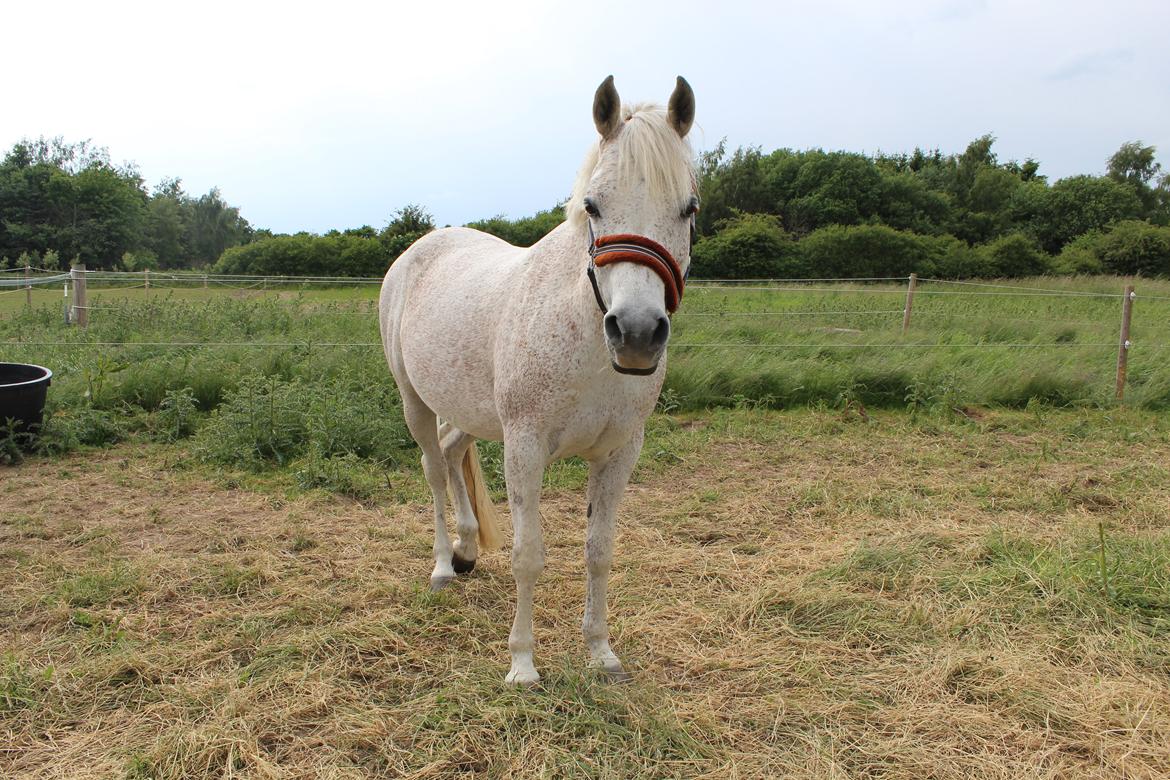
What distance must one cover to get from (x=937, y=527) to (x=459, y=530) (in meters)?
2.61

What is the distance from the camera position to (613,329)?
179 cm

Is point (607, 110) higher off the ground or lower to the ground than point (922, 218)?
lower

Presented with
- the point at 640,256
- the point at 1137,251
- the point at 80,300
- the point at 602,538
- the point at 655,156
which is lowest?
the point at 602,538

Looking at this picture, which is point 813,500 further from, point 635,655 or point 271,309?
point 271,309

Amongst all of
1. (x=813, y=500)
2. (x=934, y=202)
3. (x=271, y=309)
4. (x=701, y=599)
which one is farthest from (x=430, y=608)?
(x=934, y=202)

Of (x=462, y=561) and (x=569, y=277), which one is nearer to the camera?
(x=569, y=277)

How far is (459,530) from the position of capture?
3391 mm

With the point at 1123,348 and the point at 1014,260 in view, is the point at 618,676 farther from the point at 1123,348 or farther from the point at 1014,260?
the point at 1014,260

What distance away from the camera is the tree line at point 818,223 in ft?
72.9

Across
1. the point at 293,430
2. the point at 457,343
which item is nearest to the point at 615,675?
the point at 457,343

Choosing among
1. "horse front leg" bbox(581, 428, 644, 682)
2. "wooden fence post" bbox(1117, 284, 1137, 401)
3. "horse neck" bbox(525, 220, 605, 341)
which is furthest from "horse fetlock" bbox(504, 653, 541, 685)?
"wooden fence post" bbox(1117, 284, 1137, 401)

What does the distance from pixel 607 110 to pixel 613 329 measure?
27.6 inches

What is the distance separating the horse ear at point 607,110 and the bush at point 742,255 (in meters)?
21.1

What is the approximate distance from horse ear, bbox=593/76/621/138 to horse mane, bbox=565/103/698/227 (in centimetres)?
4
